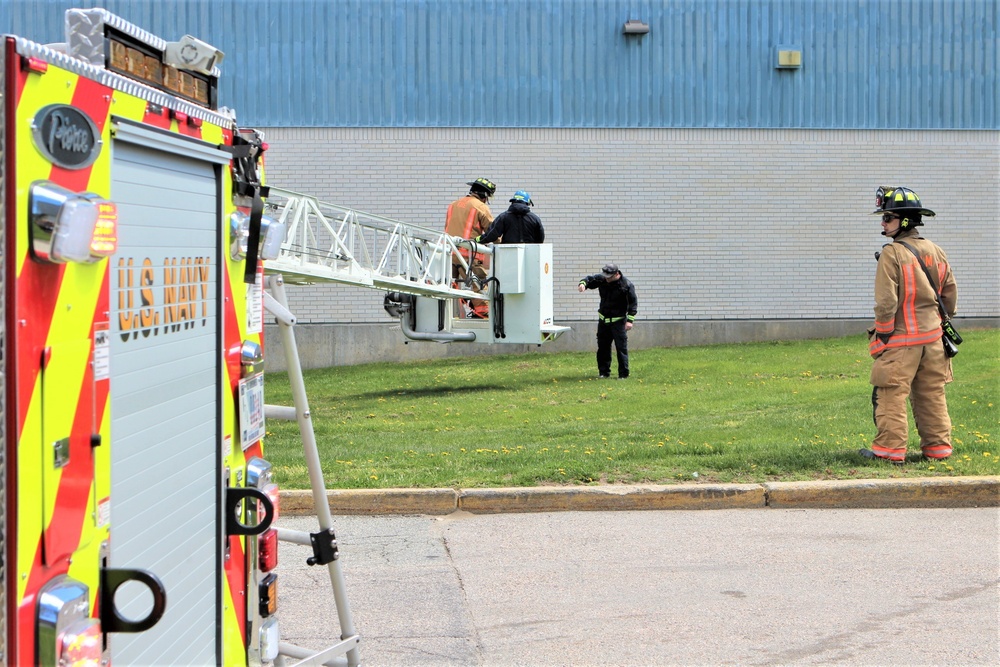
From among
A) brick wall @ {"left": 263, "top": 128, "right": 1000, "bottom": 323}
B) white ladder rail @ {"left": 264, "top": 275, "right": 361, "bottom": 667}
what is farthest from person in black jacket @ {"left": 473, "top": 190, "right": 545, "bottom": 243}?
white ladder rail @ {"left": 264, "top": 275, "right": 361, "bottom": 667}

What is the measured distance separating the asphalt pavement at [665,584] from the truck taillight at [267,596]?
3.91ft

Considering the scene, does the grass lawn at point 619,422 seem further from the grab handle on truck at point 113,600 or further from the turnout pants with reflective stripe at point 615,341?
the grab handle on truck at point 113,600

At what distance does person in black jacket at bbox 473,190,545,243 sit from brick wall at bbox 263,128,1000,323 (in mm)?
6347

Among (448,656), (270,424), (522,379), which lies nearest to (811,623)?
(448,656)

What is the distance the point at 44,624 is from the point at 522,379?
13.8 m

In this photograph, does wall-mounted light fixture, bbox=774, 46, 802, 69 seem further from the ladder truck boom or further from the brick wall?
the ladder truck boom

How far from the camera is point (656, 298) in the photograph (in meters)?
21.4

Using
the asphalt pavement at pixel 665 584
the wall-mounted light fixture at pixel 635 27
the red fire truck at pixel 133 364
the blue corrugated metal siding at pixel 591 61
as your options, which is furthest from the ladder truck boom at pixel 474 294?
the red fire truck at pixel 133 364

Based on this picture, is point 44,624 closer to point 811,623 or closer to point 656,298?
point 811,623

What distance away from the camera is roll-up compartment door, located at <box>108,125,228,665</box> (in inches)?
107

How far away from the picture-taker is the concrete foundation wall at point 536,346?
20750 mm

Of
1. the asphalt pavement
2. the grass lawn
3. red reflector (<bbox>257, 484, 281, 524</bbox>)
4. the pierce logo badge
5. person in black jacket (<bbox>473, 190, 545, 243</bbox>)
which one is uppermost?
person in black jacket (<bbox>473, 190, 545, 243</bbox>)

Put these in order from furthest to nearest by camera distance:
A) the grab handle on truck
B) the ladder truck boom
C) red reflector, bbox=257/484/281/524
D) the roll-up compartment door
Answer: the ladder truck boom, red reflector, bbox=257/484/281/524, the roll-up compartment door, the grab handle on truck

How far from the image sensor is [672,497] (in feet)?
25.2
